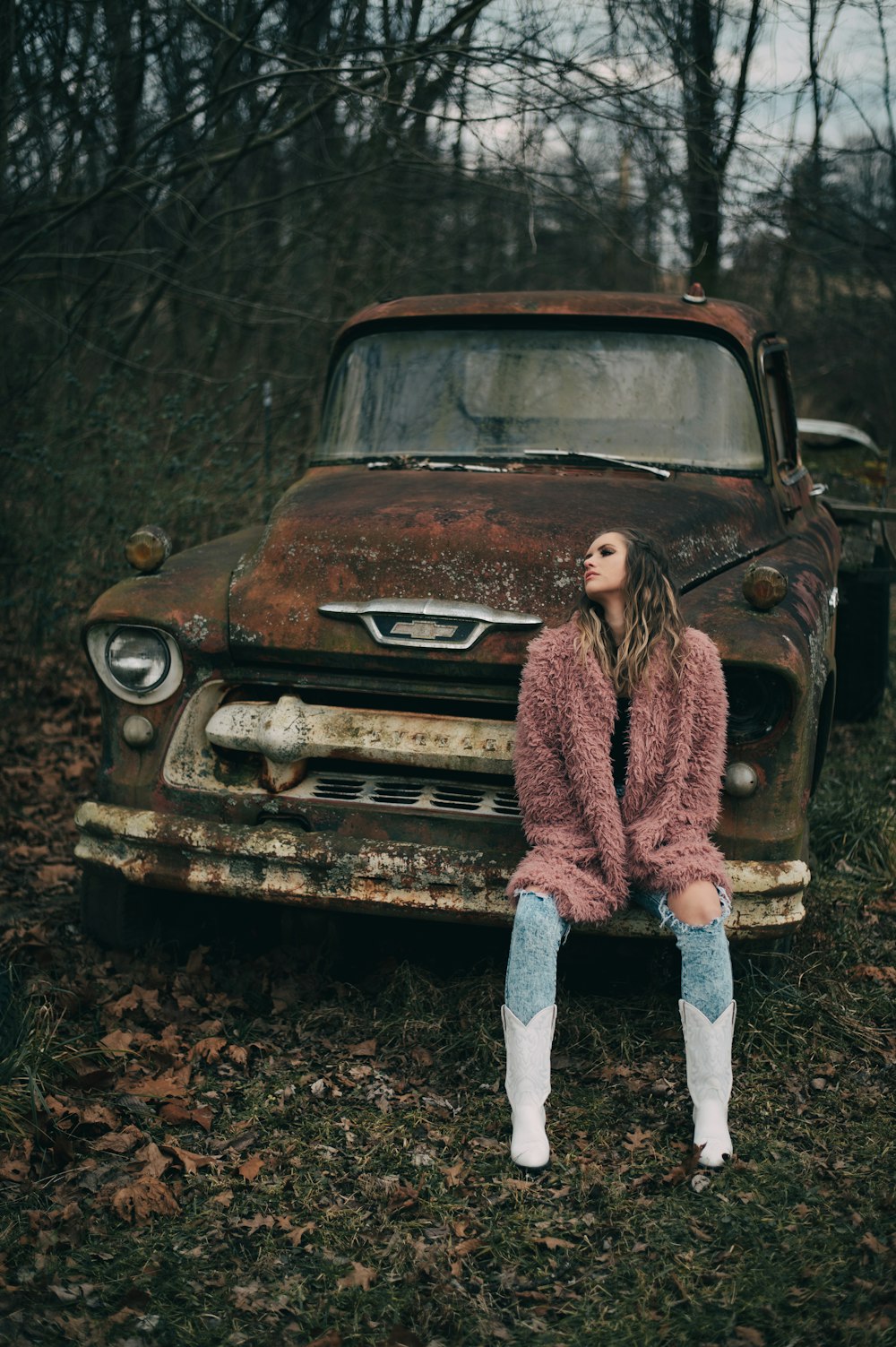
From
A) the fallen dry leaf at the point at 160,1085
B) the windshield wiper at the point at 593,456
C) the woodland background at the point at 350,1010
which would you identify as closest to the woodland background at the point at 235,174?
the woodland background at the point at 350,1010

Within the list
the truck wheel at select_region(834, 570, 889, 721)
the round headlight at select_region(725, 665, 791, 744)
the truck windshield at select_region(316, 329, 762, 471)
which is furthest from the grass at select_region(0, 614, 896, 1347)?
the truck wheel at select_region(834, 570, 889, 721)

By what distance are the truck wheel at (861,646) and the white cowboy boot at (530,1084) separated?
164 inches

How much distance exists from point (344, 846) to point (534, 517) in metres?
1.16

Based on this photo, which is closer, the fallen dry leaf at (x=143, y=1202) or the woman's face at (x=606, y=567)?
the fallen dry leaf at (x=143, y=1202)

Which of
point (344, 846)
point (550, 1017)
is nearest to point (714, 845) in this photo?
point (550, 1017)

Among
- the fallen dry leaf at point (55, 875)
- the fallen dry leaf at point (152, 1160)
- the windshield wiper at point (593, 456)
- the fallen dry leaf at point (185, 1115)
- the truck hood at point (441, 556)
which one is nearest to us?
the fallen dry leaf at point (152, 1160)

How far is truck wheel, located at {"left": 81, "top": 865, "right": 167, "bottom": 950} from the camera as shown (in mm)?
Answer: 4047

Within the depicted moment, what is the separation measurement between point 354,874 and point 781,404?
317 centimetres

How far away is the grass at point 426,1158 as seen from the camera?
2555 millimetres

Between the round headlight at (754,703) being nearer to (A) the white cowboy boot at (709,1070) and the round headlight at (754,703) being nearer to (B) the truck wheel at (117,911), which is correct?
(A) the white cowboy boot at (709,1070)

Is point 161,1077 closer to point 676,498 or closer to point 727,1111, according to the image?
point 727,1111

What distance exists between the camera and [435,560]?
3.74 meters

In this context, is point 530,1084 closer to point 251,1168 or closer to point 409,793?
point 251,1168

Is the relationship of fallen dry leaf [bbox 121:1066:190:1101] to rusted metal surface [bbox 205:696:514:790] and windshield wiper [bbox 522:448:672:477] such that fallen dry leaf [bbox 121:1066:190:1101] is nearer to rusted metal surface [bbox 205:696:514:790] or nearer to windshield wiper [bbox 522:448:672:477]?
rusted metal surface [bbox 205:696:514:790]
